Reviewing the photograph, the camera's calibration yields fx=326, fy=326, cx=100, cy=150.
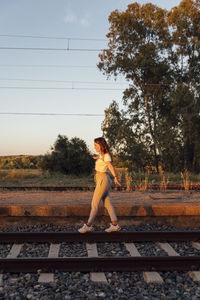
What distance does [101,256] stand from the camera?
5.31 meters

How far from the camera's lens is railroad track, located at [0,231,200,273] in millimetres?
4652

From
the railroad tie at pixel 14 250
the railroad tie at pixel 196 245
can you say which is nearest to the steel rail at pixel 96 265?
the railroad tie at pixel 14 250

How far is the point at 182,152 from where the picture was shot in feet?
87.0

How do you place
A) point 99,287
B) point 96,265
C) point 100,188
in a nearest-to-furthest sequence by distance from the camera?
point 99,287 < point 96,265 < point 100,188

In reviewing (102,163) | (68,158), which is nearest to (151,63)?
(68,158)

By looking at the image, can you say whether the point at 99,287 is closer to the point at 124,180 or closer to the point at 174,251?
the point at 174,251

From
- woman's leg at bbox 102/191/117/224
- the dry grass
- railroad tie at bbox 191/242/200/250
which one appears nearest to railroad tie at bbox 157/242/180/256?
railroad tie at bbox 191/242/200/250

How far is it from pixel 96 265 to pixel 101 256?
658mm

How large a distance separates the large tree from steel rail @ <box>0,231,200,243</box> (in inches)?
814

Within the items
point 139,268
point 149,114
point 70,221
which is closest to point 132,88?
point 149,114

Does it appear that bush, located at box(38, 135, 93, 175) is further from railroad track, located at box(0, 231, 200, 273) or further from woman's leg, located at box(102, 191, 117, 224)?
railroad track, located at box(0, 231, 200, 273)

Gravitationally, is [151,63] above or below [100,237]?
above

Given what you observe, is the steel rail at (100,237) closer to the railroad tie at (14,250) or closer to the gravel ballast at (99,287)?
the railroad tie at (14,250)

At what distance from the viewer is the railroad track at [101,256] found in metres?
4.65
